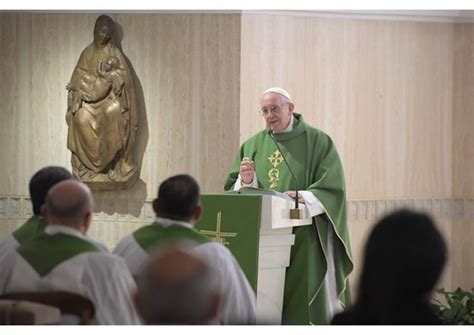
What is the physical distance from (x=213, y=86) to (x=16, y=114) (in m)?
2.14

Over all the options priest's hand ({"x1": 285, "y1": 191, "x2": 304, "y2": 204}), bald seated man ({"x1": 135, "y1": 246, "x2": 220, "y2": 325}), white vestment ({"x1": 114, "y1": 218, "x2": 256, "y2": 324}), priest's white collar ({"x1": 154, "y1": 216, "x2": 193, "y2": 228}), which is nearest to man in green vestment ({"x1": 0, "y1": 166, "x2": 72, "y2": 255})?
white vestment ({"x1": 114, "y1": 218, "x2": 256, "y2": 324})

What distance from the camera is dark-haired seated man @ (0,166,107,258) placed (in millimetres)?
5254

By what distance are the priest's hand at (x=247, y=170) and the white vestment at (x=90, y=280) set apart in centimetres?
228

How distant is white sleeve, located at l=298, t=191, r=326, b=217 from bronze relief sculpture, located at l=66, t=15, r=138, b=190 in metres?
2.80

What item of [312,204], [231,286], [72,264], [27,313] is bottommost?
[27,313]

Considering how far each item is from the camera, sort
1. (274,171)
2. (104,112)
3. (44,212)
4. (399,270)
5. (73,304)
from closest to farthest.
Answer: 1. (399,270)
2. (73,304)
3. (44,212)
4. (274,171)
5. (104,112)

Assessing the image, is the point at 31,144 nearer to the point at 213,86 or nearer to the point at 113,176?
the point at 113,176

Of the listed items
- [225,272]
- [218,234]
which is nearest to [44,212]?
[225,272]

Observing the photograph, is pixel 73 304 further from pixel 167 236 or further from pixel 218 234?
pixel 218 234

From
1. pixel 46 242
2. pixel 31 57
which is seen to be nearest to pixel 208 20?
pixel 31 57

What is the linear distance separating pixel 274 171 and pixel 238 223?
4.32ft

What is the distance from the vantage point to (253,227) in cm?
621

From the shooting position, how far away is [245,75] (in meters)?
9.07

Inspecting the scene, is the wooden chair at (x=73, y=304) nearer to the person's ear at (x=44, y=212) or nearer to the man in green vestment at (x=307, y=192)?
the person's ear at (x=44, y=212)
